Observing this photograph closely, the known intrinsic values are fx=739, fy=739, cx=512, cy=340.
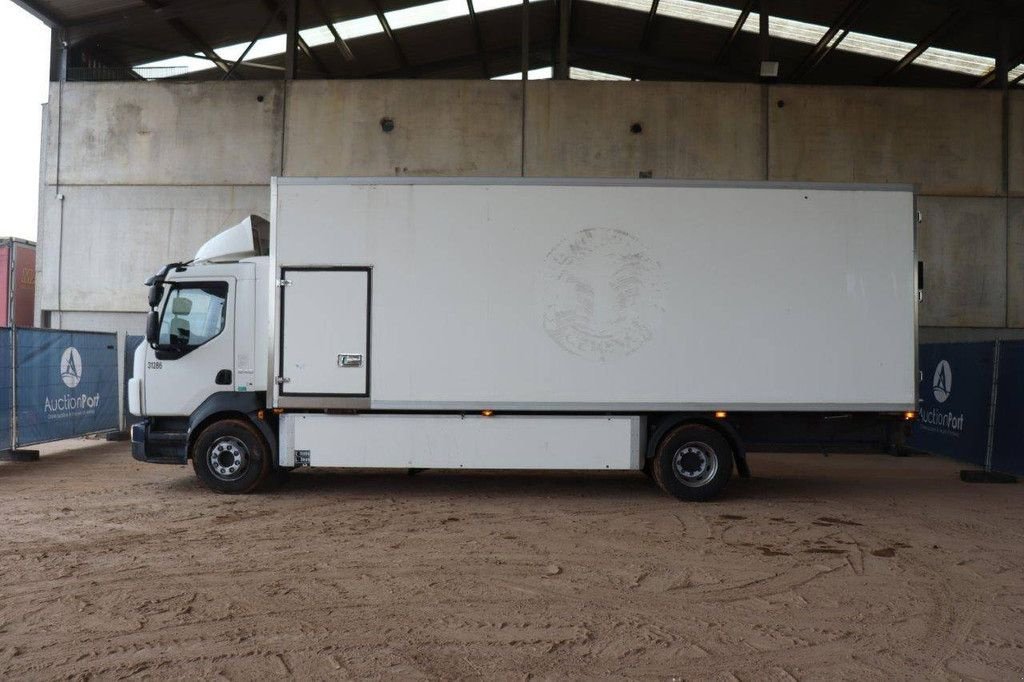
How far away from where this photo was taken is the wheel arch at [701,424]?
25.3 ft

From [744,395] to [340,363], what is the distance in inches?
165

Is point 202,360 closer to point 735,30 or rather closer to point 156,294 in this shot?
point 156,294

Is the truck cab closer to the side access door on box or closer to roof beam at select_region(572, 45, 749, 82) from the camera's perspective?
the side access door on box

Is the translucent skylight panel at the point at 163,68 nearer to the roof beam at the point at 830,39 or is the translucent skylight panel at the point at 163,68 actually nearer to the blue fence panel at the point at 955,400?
the roof beam at the point at 830,39

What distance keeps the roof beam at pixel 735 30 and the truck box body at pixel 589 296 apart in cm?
1035

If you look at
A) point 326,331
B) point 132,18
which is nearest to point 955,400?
point 326,331

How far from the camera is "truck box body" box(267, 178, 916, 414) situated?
761 centimetres

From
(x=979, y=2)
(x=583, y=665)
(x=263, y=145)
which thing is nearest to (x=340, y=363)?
(x=583, y=665)

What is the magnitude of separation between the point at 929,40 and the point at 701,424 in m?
13.2

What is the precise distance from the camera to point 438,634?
4113 millimetres

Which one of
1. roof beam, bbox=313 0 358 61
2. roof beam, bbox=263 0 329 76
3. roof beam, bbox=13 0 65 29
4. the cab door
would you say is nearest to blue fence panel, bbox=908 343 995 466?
the cab door

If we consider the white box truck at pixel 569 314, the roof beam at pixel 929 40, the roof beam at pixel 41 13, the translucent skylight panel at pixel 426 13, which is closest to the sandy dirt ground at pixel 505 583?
the white box truck at pixel 569 314

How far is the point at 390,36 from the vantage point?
1791 cm

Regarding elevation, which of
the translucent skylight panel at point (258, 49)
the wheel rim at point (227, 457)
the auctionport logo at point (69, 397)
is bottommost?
the wheel rim at point (227, 457)
